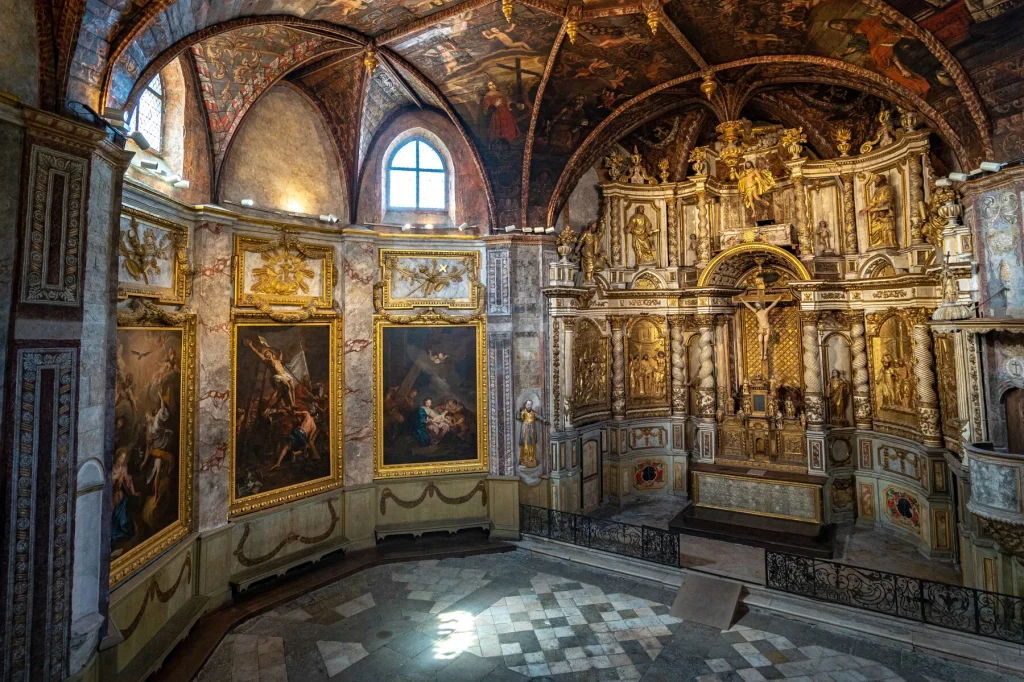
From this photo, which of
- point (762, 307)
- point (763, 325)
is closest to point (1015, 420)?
point (763, 325)

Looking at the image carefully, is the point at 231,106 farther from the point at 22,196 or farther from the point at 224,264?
the point at 22,196

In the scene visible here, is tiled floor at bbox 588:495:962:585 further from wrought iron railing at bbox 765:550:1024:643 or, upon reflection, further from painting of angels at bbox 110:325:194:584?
painting of angels at bbox 110:325:194:584

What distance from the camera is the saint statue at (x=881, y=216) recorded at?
13000 millimetres

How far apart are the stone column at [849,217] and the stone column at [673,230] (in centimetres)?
424

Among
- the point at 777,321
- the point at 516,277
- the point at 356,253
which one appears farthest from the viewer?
the point at 777,321

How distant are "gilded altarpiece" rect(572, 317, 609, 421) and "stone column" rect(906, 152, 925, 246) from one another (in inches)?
304

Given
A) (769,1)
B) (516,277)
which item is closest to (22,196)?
(516,277)

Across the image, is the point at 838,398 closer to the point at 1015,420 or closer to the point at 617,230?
the point at 1015,420

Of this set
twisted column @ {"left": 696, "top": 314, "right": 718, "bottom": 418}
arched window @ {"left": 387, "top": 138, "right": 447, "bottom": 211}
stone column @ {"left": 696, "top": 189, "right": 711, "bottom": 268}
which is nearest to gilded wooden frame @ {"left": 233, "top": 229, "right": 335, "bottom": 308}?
arched window @ {"left": 387, "top": 138, "right": 447, "bottom": 211}

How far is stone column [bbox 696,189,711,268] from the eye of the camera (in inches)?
608

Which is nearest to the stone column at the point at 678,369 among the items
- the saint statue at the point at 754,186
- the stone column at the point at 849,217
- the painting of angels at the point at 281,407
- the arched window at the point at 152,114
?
the saint statue at the point at 754,186

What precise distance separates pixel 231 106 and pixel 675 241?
11788 mm

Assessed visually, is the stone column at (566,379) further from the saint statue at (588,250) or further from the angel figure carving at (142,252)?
the angel figure carving at (142,252)

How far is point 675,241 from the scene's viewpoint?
15969 mm
